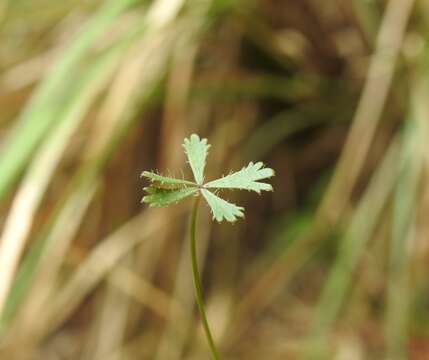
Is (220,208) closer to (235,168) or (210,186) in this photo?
(210,186)

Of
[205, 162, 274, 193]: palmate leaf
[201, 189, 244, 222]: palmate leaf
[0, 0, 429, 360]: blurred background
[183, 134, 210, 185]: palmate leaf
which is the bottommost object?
[201, 189, 244, 222]: palmate leaf

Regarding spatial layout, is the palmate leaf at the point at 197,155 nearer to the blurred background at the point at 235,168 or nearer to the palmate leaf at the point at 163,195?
the palmate leaf at the point at 163,195

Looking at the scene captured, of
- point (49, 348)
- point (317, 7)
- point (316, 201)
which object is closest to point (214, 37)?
point (317, 7)

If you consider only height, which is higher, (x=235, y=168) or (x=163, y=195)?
(x=235, y=168)

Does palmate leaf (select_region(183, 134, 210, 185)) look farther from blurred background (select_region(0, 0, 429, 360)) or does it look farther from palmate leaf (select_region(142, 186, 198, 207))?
blurred background (select_region(0, 0, 429, 360))

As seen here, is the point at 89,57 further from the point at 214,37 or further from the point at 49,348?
the point at 49,348

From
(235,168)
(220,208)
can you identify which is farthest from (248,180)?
(235,168)

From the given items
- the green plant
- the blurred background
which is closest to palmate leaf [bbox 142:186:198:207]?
the green plant

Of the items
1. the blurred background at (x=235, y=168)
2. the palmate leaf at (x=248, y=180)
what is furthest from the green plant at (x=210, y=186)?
the blurred background at (x=235, y=168)
